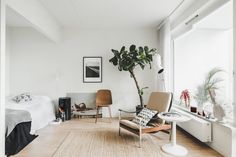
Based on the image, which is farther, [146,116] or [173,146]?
[146,116]

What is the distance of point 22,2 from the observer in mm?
3092

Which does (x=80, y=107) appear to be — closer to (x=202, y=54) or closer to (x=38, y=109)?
(x=38, y=109)

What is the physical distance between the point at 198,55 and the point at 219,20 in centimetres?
112

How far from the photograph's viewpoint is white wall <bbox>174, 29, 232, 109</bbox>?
4559mm

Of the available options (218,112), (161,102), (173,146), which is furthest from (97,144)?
(218,112)

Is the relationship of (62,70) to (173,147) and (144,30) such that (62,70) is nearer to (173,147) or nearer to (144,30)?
(144,30)

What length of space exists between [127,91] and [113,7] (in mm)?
2726

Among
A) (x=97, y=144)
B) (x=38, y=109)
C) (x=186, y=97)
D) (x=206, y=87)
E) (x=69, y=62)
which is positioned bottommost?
(x=97, y=144)

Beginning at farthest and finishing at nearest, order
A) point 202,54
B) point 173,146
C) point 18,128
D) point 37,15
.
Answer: point 202,54
point 37,15
point 173,146
point 18,128

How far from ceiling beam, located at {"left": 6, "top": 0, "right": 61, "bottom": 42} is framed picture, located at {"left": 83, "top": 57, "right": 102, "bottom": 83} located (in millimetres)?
1154

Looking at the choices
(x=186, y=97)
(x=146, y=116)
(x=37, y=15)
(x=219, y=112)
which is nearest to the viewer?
(x=219, y=112)

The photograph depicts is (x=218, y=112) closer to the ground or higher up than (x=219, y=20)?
closer to the ground

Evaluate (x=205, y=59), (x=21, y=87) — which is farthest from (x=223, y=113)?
(x=21, y=87)

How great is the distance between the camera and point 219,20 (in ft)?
13.3
